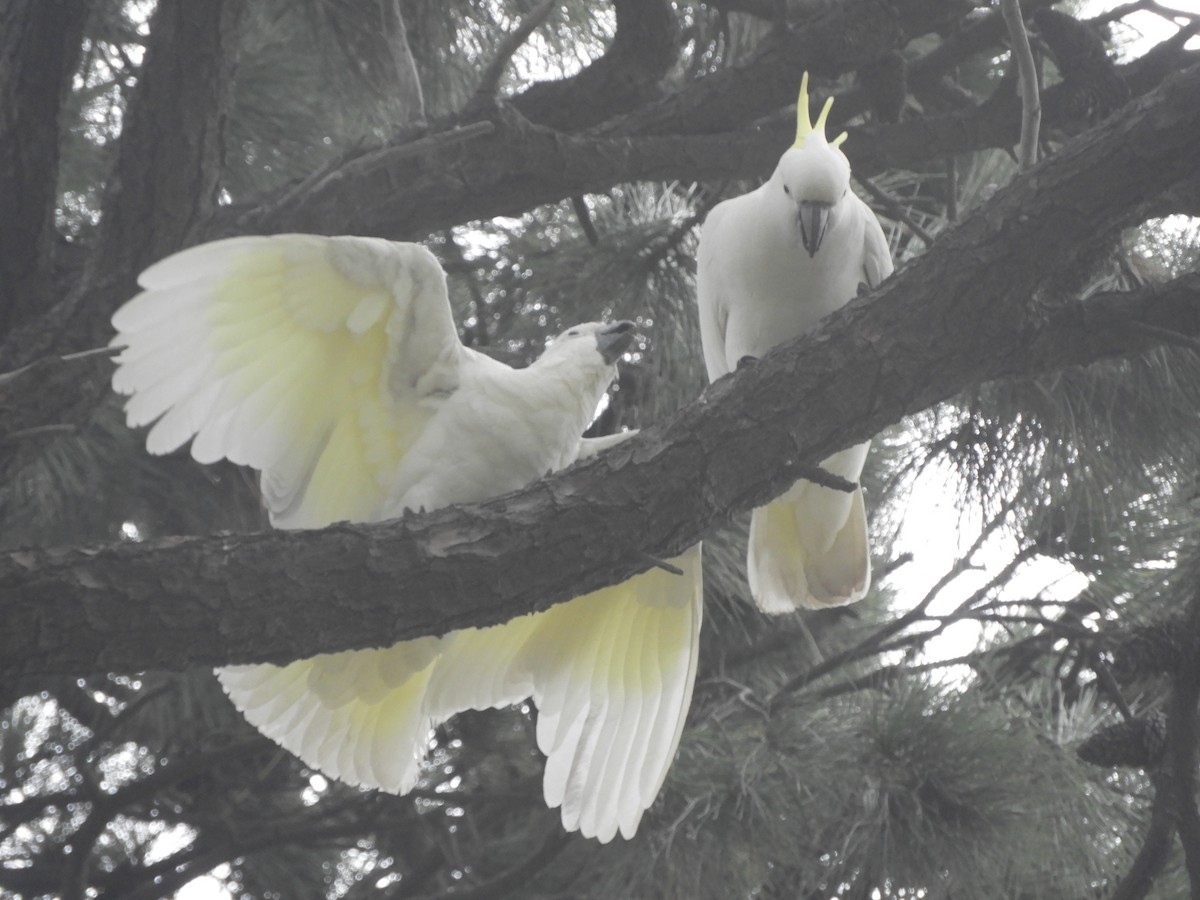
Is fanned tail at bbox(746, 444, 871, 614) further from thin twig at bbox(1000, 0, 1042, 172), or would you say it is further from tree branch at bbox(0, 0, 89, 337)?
tree branch at bbox(0, 0, 89, 337)

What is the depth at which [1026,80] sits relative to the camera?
6.08 ft

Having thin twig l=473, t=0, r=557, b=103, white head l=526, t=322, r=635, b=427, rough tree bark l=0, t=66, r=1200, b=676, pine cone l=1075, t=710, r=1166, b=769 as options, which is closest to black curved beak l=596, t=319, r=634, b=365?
white head l=526, t=322, r=635, b=427

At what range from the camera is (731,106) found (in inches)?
98.5

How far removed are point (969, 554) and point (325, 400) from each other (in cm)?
143

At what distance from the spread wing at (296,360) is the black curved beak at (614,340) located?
0.72 ft

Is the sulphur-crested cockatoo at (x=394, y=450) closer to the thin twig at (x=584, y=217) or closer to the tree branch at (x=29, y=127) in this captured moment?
the thin twig at (x=584, y=217)

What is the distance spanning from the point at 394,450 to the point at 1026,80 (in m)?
1.05

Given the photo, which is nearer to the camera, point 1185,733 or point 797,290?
point 1185,733

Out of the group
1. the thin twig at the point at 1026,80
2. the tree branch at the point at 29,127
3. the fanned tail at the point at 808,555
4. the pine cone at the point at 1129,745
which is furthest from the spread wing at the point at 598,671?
the tree branch at the point at 29,127

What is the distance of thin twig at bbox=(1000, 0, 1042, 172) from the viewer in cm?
185

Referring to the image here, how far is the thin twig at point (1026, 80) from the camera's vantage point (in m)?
1.85

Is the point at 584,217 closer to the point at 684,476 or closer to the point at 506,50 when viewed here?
the point at 506,50

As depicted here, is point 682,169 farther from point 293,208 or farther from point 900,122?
point 293,208

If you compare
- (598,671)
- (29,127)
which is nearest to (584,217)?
(598,671)
